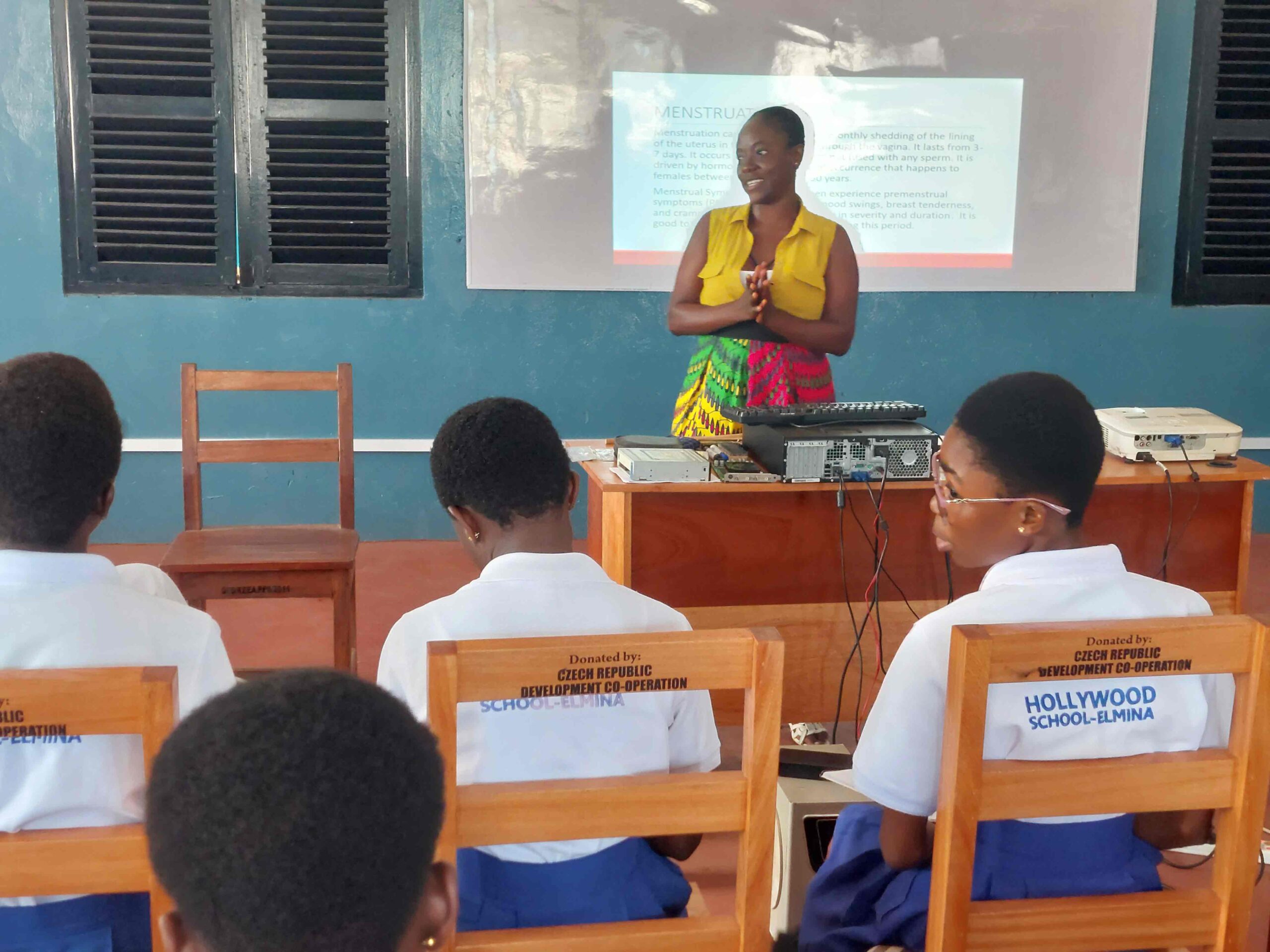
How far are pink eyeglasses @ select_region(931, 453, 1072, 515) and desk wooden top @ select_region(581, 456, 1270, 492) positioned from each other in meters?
0.72

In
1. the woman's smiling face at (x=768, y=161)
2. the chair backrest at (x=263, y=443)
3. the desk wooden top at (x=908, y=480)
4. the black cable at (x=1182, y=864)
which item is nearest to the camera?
the black cable at (x=1182, y=864)

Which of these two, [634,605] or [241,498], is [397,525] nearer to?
[241,498]

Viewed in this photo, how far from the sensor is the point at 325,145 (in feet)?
13.9

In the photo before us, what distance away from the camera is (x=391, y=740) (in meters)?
0.64

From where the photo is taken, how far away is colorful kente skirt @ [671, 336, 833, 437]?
331 cm

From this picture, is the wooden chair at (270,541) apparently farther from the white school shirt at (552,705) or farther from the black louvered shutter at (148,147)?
the black louvered shutter at (148,147)

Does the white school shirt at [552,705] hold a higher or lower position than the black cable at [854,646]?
higher

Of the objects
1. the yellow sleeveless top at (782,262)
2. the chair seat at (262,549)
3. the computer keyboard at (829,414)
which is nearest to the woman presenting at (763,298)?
the yellow sleeveless top at (782,262)

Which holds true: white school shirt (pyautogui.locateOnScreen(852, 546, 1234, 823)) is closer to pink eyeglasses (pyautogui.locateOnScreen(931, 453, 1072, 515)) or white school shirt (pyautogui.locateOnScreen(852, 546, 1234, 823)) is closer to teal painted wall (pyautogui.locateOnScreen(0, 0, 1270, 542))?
pink eyeglasses (pyautogui.locateOnScreen(931, 453, 1072, 515))

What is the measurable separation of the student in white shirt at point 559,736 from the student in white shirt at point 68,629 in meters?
0.24

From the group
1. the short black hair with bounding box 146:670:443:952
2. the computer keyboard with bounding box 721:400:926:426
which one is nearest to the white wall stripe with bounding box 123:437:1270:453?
the computer keyboard with bounding box 721:400:926:426

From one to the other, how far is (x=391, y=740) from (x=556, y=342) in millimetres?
3872

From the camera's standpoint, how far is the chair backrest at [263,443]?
2.90 m

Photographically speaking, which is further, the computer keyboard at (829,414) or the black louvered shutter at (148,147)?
the black louvered shutter at (148,147)
